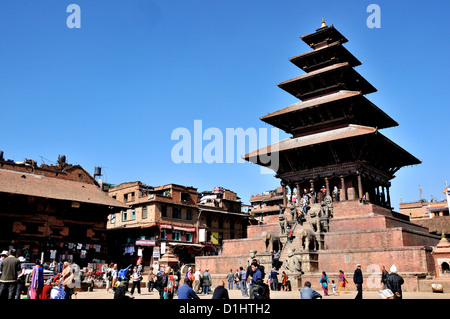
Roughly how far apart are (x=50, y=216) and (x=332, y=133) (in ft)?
88.8

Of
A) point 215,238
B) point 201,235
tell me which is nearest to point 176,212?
point 201,235

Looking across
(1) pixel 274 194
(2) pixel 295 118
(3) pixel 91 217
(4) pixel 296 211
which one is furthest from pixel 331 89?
(1) pixel 274 194

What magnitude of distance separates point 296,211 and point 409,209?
2450 inches

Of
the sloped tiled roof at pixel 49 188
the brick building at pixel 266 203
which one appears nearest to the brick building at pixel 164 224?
the sloped tiled roof at pixel 49 188

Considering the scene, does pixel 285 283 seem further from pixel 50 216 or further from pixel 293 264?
pixel 50 216

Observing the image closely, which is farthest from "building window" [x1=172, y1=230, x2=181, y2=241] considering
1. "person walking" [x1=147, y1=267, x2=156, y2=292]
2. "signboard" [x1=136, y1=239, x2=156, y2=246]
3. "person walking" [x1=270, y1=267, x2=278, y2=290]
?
"person walking" [x1=270, y1=267, x2=278, y2=290]

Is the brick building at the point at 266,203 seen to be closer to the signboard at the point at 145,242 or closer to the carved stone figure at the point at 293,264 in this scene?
the signboard at the point at 145,242

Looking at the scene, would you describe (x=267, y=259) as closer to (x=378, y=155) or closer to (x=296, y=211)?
(x=296, y=211)

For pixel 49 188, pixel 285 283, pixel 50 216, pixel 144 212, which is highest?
pixel 49 188

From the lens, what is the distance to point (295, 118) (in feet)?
116

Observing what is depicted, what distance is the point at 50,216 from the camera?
39.4 metres

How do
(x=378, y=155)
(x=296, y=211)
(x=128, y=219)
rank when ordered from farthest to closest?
(x=128, y=219) < (x=378, y=155) < (x=296, y=211)

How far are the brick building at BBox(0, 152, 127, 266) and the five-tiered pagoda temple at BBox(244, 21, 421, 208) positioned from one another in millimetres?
18286

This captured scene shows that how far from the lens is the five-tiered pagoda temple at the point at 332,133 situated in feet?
101
